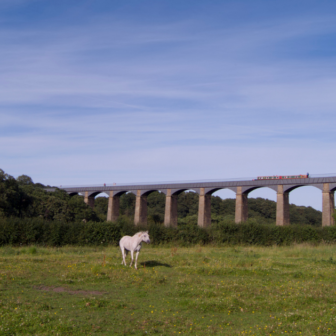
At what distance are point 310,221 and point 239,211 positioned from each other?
3936 cm

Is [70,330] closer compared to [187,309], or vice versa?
[70,330]

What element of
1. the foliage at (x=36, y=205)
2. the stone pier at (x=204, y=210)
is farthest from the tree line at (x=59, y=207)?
the stone pier at (x=204, y=210)

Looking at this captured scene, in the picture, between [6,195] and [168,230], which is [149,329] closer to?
[168,230]

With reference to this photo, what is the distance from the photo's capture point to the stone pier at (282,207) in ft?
169

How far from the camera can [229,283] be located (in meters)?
12.7

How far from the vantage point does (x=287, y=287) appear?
12.1m

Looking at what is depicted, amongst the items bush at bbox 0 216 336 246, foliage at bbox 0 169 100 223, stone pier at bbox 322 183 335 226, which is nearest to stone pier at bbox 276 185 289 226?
stone pier at bbox 322 183 335 226

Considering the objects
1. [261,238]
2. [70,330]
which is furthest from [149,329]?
[261,238]

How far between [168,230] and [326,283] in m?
18.4

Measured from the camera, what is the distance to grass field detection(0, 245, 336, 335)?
7.91 meters

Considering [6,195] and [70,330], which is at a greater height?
[6,195]

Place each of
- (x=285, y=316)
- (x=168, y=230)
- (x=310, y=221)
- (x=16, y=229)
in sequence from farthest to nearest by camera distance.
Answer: (x=310, y=221), (x=168, y=230), (x=16, y=229), (x=285, y=316)

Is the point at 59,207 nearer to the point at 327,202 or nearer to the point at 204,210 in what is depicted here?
the point at 204,210

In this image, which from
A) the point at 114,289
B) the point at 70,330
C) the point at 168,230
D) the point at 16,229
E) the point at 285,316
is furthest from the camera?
the point at 168,230
